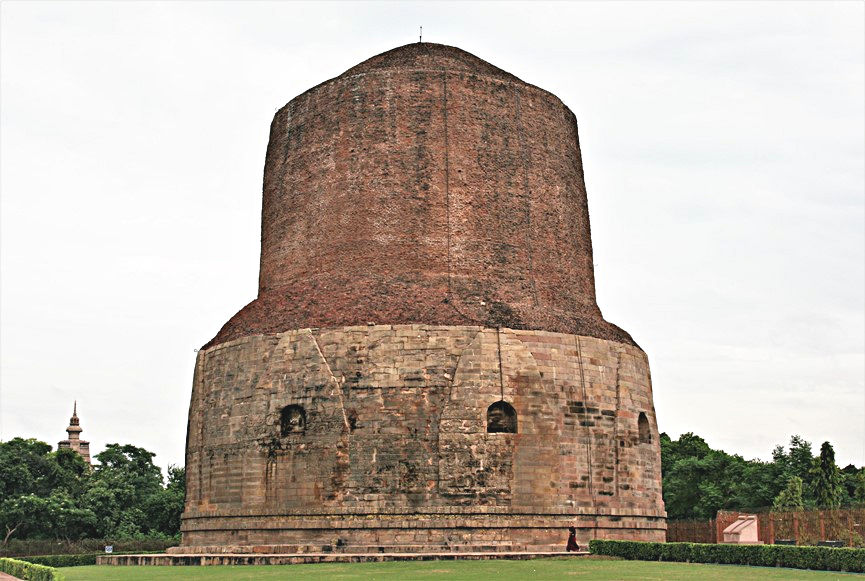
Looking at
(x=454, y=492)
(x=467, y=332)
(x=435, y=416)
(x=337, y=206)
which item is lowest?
(x=454, y=492)

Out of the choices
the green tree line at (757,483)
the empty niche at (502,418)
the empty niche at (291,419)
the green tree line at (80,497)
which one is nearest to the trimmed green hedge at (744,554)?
the empty niche at (502,418)

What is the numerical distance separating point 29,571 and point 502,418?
1039cm

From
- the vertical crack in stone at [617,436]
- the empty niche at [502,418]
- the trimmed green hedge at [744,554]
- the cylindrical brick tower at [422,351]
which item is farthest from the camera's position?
the vertical crack in stone at [617,436]

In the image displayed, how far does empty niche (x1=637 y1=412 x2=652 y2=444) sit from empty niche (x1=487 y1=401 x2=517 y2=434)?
162 inches

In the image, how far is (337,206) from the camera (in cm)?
2611

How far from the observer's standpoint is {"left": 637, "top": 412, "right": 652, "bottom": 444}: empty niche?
2572 cm

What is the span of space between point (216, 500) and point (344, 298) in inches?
221

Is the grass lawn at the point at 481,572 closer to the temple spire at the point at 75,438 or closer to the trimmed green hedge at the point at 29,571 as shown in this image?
the trimmed green hedge at the point at 29,571

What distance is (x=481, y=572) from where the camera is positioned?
664 inches

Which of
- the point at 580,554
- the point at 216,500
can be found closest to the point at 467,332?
the point at 580,554

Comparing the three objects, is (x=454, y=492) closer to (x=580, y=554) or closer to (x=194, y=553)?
(x=580, y=554)

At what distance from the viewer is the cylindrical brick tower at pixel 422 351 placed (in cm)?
2264

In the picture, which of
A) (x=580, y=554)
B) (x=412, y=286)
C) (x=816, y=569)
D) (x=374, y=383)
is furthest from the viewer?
(x=412, y=286)

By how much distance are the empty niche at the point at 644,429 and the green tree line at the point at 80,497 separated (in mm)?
22327
